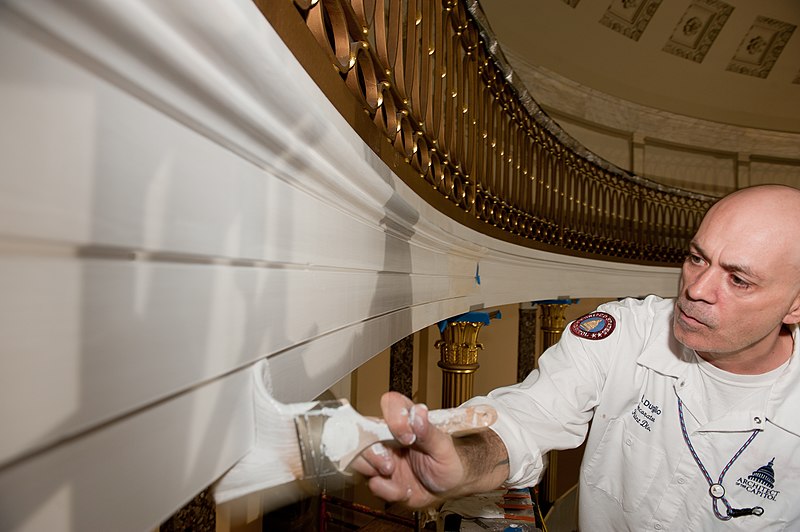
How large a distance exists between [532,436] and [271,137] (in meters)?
1.41

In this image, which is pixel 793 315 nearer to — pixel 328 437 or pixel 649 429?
pixel 649 429

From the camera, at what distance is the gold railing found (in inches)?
38.4

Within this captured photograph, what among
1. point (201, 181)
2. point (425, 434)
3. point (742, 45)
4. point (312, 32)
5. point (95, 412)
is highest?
point (742, 45)

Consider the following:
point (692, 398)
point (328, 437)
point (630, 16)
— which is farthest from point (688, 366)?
point (630, 16)

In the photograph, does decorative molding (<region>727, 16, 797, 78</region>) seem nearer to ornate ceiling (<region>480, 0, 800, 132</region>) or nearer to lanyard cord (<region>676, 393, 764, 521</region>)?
ornate ceiling (<region>480, 0, 800, 132</region>)

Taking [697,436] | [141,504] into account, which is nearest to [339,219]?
[141,504]

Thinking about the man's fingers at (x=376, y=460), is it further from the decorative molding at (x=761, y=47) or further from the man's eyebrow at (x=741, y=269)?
the decorative molding at (x=761, y=47)

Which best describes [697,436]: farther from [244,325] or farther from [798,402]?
[244,325]

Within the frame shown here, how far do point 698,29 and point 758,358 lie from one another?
30.2ft

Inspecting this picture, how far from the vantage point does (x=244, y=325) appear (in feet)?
1.95

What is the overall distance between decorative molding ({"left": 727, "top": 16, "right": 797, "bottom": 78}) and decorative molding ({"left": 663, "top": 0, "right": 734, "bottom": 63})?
0.64 metres

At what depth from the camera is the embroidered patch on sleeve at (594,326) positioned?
6.95 feet

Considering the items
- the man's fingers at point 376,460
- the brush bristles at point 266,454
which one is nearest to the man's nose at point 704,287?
the man's fingers at point 376,460

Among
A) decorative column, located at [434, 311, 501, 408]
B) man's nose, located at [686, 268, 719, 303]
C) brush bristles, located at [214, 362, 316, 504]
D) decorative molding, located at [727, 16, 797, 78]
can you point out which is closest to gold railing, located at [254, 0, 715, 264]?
brush bristles, located at [214, 362, 316, 504]
